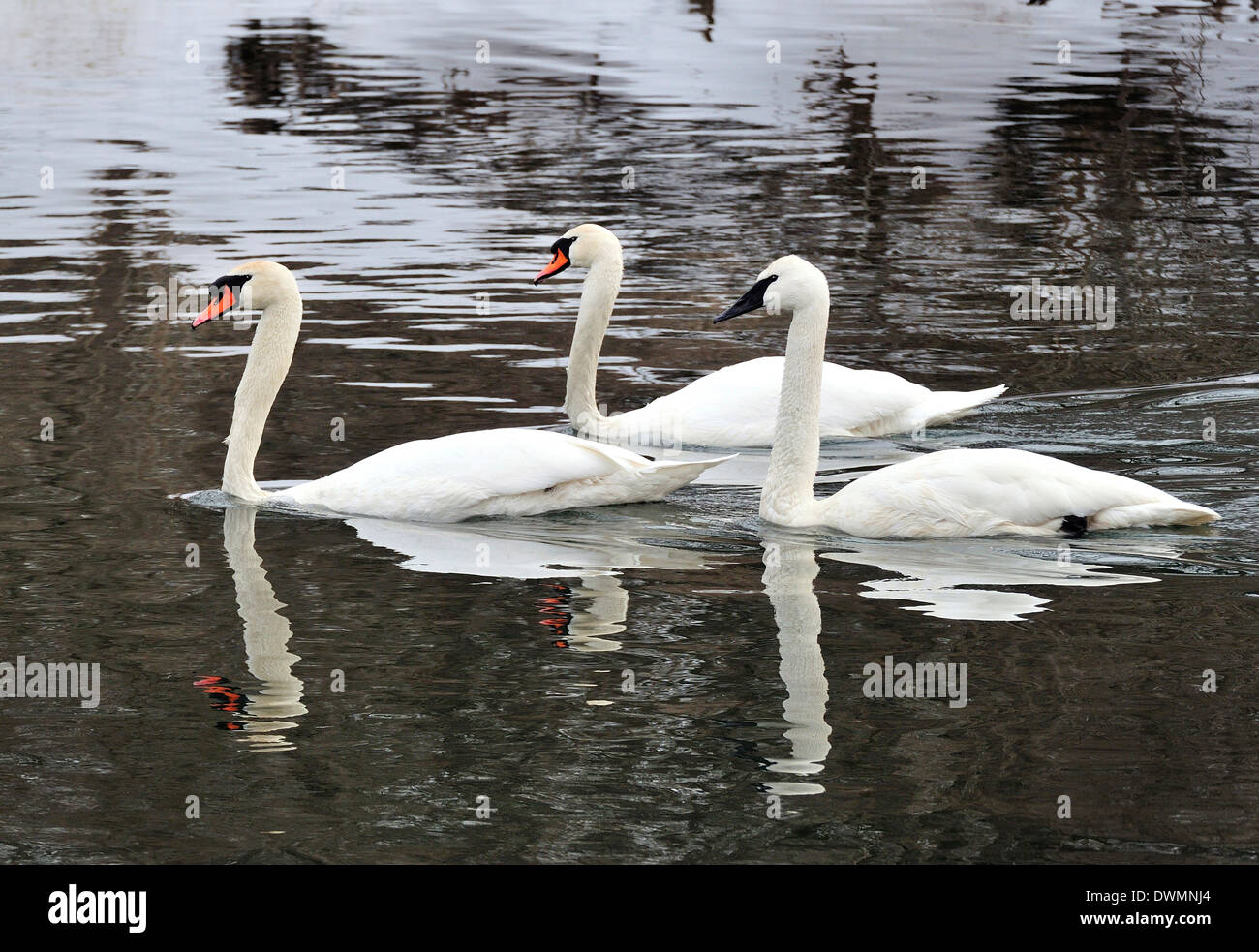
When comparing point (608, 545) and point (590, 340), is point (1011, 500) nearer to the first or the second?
point (608, 545)

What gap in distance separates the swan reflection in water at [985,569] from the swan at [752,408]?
2.42 meters

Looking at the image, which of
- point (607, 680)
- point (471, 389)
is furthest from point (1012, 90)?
point (607, 680)

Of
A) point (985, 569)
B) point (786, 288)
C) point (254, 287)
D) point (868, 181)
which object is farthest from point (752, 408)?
point (868, 181)

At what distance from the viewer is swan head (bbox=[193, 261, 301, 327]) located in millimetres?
10336

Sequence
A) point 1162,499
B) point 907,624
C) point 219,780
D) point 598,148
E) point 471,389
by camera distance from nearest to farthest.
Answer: point 219,780 < point 907,624 < point 1162,499 < point 471,389 < point 598,148

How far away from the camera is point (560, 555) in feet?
30.5

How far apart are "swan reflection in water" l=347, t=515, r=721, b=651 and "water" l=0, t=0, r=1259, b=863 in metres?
0.04

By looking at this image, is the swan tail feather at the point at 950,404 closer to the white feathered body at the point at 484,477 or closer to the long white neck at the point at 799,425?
the long white neck at the point at 799,425

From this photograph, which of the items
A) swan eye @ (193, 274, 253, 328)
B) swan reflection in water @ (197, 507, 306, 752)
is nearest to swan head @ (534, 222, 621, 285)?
swan eye @ (193, 274, 253, 328)

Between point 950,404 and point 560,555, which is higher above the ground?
point 950,404

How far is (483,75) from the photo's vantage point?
36.1m

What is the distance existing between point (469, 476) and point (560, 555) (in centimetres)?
78
